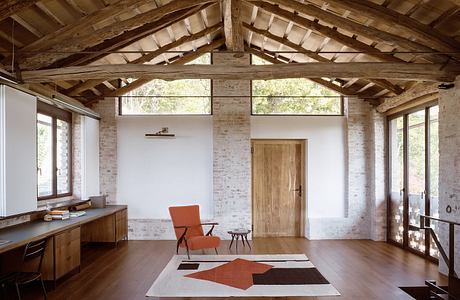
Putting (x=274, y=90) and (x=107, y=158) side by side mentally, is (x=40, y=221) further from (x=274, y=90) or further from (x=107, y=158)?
(x=274, y=90)

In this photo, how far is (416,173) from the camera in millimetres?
7598

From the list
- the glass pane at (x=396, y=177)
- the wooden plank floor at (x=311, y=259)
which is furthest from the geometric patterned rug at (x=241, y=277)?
the glass pane at (x=396, y=177)

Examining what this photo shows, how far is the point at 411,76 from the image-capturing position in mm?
5887

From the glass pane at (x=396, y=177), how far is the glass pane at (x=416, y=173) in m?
0.34

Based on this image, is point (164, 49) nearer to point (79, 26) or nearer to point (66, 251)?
point (79, 26)

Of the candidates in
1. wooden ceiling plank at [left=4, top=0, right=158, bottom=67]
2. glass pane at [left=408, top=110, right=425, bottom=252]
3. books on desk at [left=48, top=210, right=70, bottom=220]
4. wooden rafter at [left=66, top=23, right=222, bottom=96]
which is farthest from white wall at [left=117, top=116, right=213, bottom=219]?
glass pane at [left=408, top=110, right=425, bottom=252]

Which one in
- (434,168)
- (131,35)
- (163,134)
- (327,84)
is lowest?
(434,168)

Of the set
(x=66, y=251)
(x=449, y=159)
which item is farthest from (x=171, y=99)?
(x=449, y=159)

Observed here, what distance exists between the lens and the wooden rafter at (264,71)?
5.87 metres

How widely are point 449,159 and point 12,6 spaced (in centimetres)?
625

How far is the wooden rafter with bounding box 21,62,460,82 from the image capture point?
587 centimetres

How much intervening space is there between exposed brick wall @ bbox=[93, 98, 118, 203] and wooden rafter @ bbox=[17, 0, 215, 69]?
3.06 metres

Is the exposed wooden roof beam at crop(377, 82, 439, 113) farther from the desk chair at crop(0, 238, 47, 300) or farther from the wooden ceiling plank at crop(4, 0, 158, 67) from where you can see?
the desk chair at crop(0, 238, 47, 300)

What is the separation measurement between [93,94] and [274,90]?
413cm
